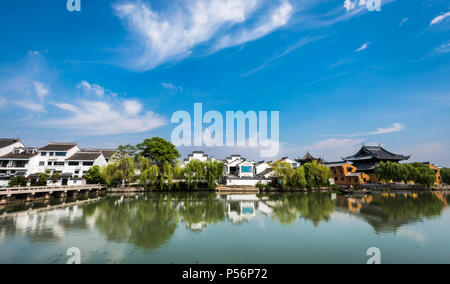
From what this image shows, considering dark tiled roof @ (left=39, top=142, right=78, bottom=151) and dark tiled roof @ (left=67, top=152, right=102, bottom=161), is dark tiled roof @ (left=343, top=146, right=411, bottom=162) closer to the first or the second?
dark tiled roof @ (left=67, top=152, right=102, bottom=161)

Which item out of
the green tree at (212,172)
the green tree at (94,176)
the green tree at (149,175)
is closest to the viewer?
the green tree at (149,175)

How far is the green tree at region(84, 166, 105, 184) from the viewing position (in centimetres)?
2506

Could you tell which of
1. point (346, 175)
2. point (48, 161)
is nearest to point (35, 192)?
point (48, 161)

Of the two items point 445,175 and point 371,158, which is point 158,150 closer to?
point 371,158

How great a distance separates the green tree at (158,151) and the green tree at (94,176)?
5583mm

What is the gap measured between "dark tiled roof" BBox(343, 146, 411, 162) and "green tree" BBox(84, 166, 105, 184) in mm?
41902

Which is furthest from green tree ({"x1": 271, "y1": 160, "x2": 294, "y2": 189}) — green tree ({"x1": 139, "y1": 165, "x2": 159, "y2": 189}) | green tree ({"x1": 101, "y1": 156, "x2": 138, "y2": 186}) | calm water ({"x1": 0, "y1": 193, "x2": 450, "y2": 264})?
green tree ({"x1": 101, "y1": 156, "x2": 138, "y2": 186})

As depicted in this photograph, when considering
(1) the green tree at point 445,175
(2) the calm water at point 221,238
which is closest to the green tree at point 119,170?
(2) the calm water at point 221,238

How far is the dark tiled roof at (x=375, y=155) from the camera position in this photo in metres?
32.9

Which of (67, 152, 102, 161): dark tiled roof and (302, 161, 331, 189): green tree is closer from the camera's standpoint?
(302, 161, 331, 189): green tree

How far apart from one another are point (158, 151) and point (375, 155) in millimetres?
35437

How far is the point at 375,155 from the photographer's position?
32.8m

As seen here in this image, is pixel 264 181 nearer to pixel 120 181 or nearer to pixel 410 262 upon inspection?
pixel 120 181

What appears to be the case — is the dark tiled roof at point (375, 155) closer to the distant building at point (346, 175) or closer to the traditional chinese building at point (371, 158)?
the traditional chinese building at point (371, 158)
